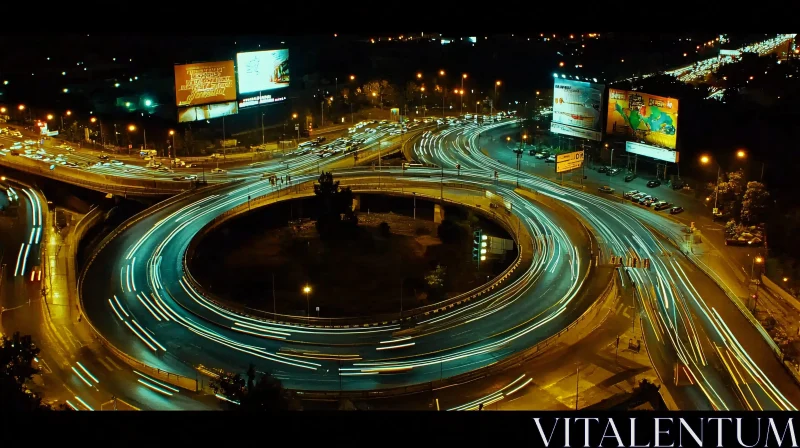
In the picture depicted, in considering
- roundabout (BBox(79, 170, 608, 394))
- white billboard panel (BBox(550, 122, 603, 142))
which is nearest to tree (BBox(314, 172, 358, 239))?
roundabout (BBox(79, 170, 608, 394))

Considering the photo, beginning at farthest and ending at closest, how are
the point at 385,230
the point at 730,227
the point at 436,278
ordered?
the point at 385,230
the point at 730,227
the point at 436,278

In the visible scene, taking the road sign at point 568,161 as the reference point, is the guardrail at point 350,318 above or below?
below

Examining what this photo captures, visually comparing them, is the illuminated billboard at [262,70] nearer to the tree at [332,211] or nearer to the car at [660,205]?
the tree at [332,211]

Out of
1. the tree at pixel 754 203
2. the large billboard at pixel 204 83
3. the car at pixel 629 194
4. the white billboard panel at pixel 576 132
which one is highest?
the large billboard at pixel 204 83

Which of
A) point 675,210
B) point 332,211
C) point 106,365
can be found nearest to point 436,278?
point 332,211

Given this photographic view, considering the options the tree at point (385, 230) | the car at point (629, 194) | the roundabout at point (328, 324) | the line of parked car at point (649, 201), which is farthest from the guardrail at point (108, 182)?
the line of parked car at point (649, 201)

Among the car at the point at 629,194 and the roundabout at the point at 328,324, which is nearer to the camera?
the roundabout at the point at 328,324

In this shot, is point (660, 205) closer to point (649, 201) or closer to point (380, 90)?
point (649, 201)
